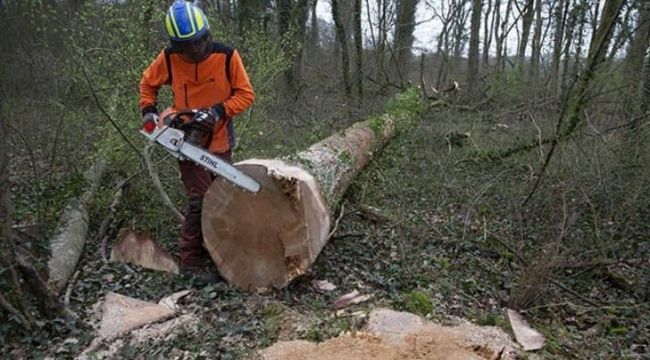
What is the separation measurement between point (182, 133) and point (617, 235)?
4104mm

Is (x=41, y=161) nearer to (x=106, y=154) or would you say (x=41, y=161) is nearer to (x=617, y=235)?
(x=106, y=154)

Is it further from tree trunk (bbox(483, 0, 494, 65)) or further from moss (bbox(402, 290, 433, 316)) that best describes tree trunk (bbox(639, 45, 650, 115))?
tree trunk (bbox(483, 0, 494, 65))

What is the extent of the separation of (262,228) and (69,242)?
5.15 feet

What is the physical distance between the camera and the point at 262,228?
3.54 meters

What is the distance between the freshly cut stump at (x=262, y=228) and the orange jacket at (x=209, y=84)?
41cm

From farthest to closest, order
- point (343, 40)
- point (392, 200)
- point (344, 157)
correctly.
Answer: point (343, 40), point (392, 200), point (344, 157)

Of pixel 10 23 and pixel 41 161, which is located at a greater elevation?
pixel 10 23

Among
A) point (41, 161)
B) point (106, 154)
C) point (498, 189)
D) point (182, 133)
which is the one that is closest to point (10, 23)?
point (41, 161)

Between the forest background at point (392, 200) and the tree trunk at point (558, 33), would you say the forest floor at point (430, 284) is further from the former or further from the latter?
the tree trunk at point (558, 33)

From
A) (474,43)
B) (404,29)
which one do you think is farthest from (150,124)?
(474,43)

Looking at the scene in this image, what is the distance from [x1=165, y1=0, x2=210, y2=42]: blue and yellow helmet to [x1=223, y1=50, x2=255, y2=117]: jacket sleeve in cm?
37

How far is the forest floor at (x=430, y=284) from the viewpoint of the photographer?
2953 mm

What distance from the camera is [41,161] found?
666cm

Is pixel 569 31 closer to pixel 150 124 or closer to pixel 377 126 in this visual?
pixel 377 126
